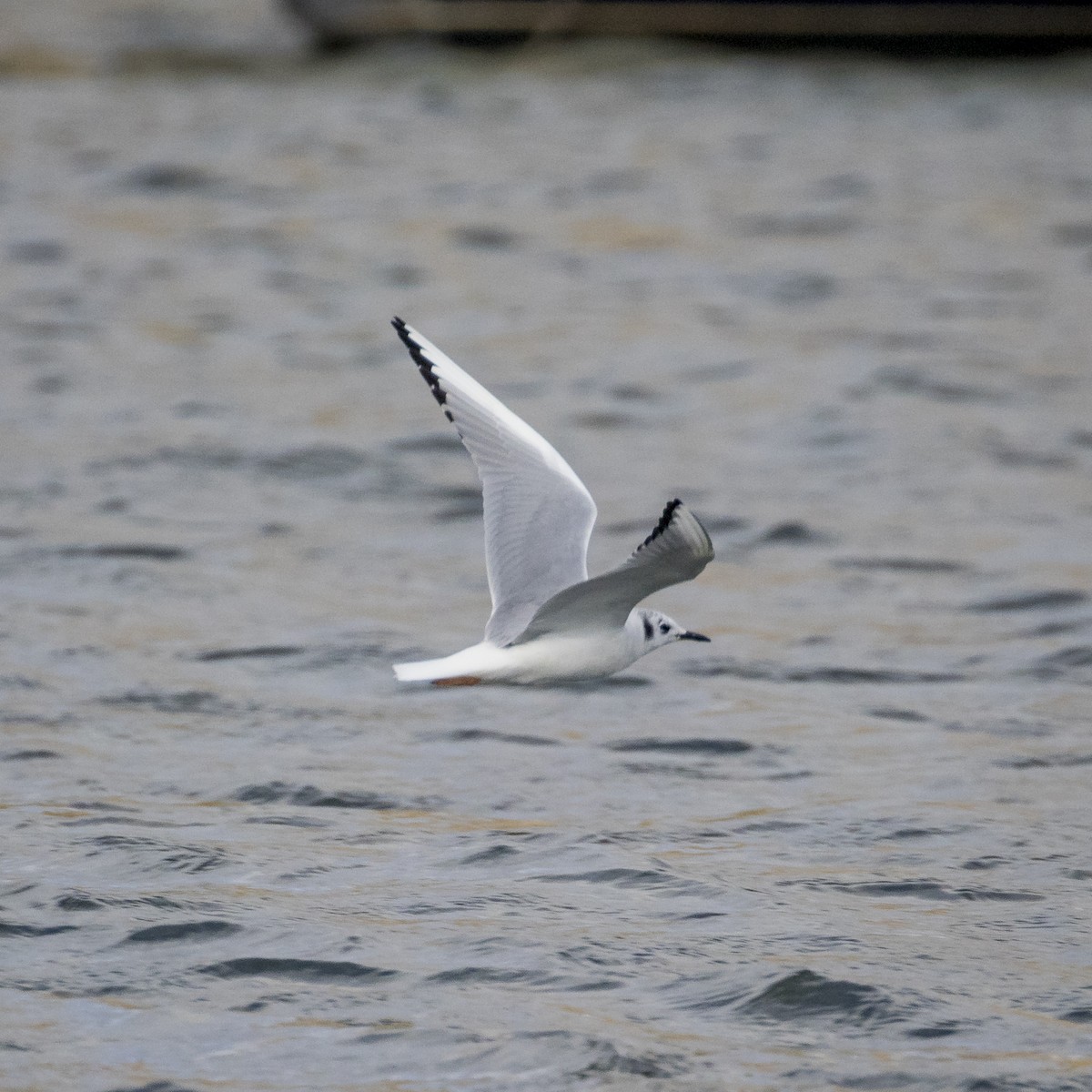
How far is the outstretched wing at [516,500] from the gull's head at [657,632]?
23cm

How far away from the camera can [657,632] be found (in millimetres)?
6629

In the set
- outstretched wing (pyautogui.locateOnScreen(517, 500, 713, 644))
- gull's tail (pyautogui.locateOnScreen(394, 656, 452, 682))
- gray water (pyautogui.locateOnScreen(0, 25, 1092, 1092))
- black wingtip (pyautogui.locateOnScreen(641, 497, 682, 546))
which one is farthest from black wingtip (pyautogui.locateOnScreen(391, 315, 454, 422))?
black wingtip (pyautogui.locateOnScreen(641, 497, 682, 546))

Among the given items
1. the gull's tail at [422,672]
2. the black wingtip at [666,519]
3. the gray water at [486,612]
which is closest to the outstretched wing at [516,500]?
the gull's tail at [422,672]

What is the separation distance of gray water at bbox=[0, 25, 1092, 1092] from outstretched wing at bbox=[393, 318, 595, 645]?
0.82 meters

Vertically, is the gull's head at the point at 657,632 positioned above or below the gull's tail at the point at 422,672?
below

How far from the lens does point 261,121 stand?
802 inches

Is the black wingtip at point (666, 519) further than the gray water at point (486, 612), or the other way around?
the gray water at point (486, 612)

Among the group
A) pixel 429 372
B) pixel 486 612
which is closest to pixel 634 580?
pixel 429 372

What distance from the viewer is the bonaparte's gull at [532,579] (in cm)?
602

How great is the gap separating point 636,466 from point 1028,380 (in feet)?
9.36

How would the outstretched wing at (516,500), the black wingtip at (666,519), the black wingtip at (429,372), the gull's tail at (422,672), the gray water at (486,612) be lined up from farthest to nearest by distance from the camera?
1. the black wingtip at (429,372)
2. the outstretched wing at (516,500)
3. the gull's tail at (422,672)
4. the gray water at (486,612)
5. the black wingtip at (666,519)

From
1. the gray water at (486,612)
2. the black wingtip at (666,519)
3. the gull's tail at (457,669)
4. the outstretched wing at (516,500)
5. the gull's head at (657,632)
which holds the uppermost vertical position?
the black wingtip at (666,519)

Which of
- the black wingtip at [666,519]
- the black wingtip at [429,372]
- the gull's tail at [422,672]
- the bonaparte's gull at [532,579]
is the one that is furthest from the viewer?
the black wingtip at [429,372]

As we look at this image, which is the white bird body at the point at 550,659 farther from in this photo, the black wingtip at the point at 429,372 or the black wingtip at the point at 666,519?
the black wingtip at the point at 666,519
